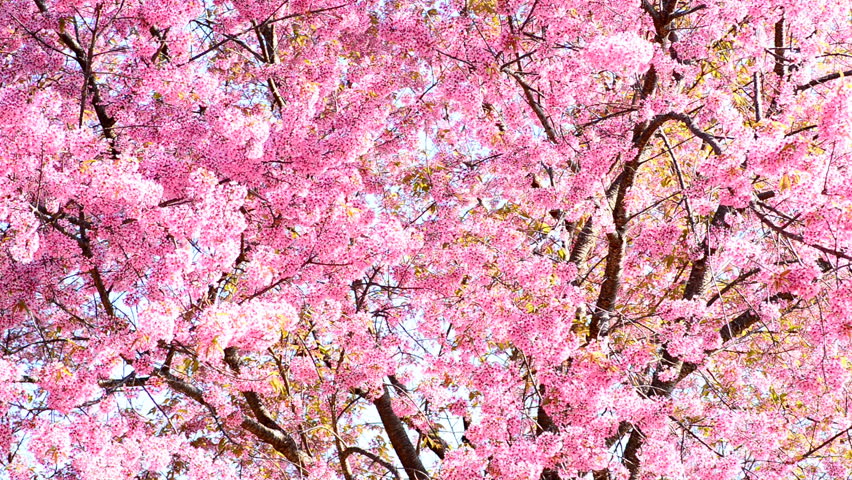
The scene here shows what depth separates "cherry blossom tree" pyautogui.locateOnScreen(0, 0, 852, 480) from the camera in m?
6.43

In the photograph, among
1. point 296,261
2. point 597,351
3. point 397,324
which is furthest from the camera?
point 397,324

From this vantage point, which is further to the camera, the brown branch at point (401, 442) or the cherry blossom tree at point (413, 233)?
the brown branch at point (401, 442)

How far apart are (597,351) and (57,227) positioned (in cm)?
475

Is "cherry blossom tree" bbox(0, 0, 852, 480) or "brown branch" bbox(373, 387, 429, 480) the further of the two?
"brown branch" bbox(373, 387, 429, 480)

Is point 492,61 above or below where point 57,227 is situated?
above

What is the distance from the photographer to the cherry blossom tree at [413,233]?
6430 millimetres

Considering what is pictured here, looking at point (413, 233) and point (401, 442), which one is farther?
point (401, 442)

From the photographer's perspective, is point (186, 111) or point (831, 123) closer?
point (831, 123)

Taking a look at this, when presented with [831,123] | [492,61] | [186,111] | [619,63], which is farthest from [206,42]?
[831,123]

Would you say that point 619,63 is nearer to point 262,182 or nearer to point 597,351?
point 597,351

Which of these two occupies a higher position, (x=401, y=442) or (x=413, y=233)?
(x=413, y=233)

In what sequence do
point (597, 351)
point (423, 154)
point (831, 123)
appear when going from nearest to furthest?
point (831, 123)
point (597, 351)
point (423, 154)

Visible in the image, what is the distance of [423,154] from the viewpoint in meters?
10.6

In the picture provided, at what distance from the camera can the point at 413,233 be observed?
8.27m
